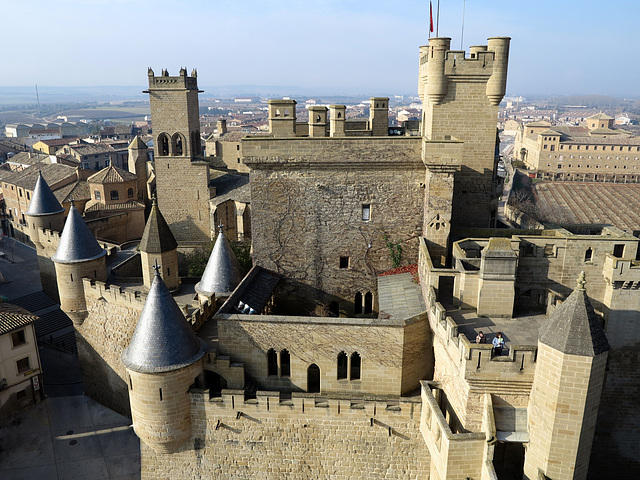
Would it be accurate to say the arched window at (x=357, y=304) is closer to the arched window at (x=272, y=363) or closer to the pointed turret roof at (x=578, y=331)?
the arched window at (x=272, y=363)

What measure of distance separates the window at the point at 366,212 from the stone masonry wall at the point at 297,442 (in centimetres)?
894

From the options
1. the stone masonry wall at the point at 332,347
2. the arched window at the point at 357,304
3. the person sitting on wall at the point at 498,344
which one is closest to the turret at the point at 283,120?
the arched window at the point at 357,304

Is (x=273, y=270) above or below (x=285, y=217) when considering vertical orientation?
below

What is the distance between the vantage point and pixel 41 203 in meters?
34.7

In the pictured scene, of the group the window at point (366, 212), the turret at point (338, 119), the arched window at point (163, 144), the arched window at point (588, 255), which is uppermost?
the turret at point (338, 119)

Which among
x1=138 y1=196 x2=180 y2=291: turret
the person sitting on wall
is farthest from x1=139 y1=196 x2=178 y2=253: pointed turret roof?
the person sitting on wall

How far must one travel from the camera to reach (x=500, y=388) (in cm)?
1508

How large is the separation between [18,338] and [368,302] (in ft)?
58.3

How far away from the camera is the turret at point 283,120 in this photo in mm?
25125

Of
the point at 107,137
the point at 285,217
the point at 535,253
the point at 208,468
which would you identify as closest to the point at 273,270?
the point at 285,217

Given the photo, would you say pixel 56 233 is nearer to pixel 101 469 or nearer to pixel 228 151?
pixel 101 469

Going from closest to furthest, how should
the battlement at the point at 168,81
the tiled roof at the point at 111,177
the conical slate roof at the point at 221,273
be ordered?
the conical slate roof at the point at 221,273
the battlement at the point at 168,81
the tiled roof at the point at 111,177

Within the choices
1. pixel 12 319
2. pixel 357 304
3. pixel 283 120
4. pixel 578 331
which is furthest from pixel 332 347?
pixel 12 319

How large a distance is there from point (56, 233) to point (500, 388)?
29.3m
